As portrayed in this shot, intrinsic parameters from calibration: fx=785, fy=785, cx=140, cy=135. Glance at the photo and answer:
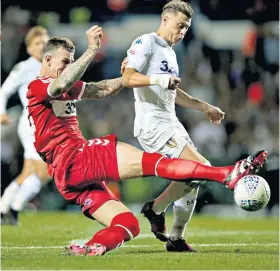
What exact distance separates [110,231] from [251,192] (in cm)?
125

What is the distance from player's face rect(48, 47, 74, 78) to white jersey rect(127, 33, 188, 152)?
0.74m

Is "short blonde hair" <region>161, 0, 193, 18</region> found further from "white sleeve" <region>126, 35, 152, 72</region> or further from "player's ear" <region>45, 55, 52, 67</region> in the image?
"player's ear" <region>45, 55, 52, 67</region>

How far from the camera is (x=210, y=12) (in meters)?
22.2

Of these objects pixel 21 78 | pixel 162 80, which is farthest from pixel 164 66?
pixel 21 78

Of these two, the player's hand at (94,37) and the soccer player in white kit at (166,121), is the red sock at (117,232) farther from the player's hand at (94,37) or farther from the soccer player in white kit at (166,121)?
the player's hand at (94,37)

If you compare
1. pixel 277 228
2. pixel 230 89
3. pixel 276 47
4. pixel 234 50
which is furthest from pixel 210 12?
pixel 277 228

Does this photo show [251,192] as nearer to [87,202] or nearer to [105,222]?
[105,222]

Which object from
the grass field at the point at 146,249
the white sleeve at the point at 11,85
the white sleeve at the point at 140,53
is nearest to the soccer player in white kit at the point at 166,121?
the white sleeve at the point at 140,53

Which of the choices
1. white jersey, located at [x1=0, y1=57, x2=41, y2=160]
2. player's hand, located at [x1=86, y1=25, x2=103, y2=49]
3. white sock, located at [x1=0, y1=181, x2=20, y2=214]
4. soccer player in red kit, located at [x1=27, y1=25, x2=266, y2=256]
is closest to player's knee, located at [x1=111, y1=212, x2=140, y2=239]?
soccer player in red kit, located at [x1=27, y1=25, x2=266, y2=256]

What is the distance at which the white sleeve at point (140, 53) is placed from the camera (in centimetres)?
739

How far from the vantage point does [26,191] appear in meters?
10.9

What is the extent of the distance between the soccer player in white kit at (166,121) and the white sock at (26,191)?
331 centimetres

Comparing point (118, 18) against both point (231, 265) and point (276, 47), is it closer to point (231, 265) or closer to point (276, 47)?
point (276, 47)

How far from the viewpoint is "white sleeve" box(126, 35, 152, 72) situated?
739 centimetres
